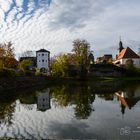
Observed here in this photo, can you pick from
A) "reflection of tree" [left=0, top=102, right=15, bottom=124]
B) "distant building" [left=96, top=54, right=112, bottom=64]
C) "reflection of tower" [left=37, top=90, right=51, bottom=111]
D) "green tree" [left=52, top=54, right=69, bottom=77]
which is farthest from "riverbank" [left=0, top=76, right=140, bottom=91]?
"distant building" [left=96, top=54, right=112, bottom=64]

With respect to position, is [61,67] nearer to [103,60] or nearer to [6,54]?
[6,54]

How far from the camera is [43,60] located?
350 feet

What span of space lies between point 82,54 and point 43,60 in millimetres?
26987

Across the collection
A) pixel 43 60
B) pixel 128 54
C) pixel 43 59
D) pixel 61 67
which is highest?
pixel 128 54

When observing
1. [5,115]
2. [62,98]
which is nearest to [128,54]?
[62,98]

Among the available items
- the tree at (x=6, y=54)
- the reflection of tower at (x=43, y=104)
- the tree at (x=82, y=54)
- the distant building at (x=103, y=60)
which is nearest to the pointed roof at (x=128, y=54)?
the distant building at (x=103, y=60)

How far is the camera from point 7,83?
4747 cm

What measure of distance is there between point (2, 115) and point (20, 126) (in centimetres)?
508

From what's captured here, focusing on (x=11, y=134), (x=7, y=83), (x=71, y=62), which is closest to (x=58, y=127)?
(x=11, y=134)

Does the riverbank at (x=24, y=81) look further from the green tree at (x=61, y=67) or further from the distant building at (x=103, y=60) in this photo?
the distant building at (x=103, y=60)

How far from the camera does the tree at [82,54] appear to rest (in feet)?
273

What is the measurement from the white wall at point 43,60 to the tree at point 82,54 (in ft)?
78.3

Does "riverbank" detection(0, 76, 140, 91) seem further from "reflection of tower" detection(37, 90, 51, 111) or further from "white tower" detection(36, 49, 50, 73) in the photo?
"white tower" detection(36, 49, 50, 73)

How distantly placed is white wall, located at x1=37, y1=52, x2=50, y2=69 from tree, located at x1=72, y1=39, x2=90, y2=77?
23868 mm
